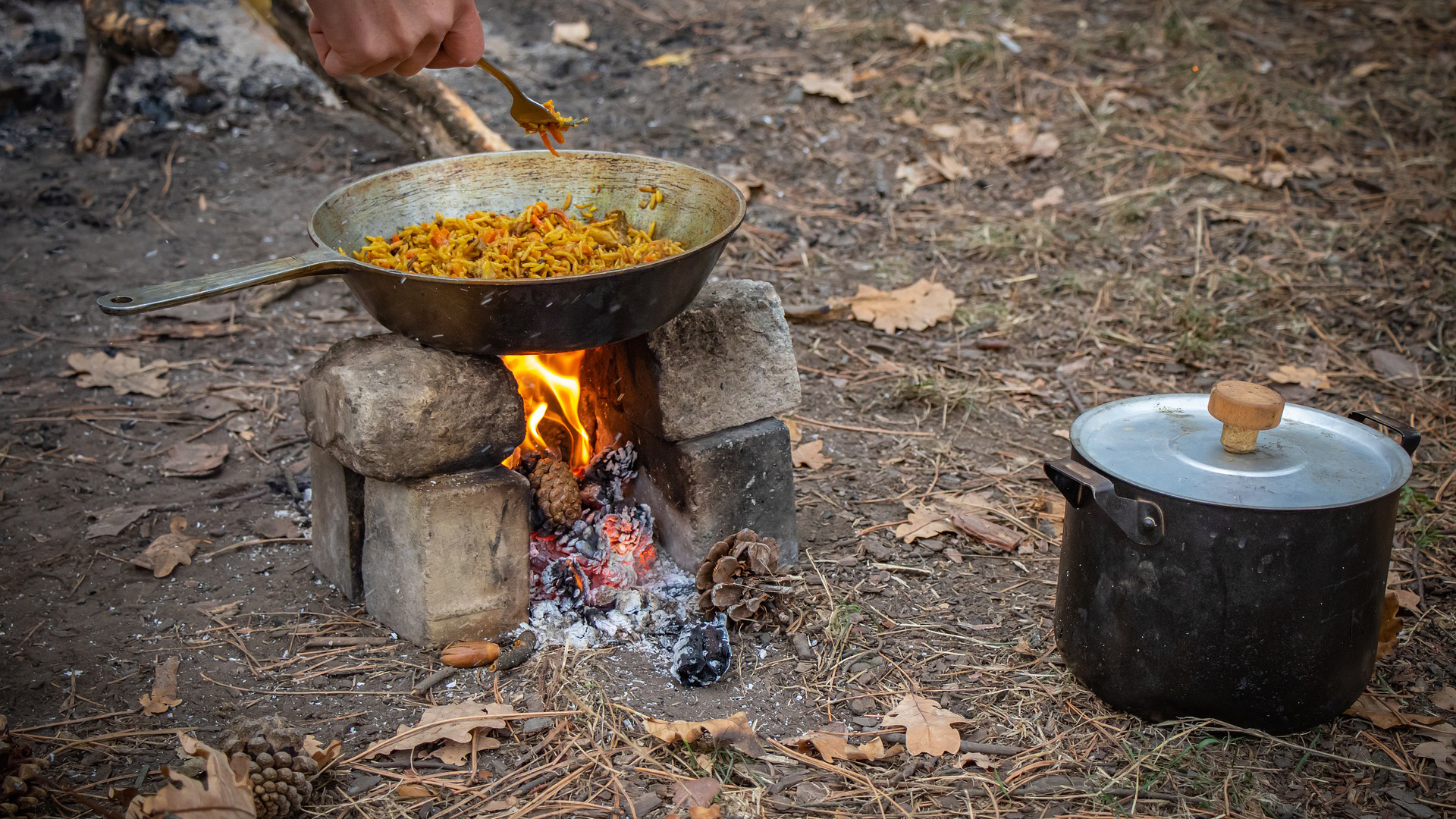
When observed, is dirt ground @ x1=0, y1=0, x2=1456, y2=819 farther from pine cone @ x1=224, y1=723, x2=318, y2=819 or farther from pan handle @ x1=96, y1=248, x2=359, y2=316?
pan handle @ x1=96, y1=248, x2=359, y2=316

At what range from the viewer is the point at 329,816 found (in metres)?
2.53

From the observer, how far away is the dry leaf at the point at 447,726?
273 centimetres

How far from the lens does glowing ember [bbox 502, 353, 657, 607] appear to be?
11.1 feet

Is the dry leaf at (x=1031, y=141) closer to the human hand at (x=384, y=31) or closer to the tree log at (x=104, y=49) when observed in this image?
the human hand at (x=384, y=31)

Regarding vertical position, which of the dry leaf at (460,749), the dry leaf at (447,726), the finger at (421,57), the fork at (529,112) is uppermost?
the finger at (421,57)

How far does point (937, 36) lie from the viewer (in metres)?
7.26

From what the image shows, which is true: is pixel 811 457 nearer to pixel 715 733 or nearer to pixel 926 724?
pixel 926 724

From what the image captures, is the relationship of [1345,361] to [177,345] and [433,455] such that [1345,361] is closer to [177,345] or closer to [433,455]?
[433,455]

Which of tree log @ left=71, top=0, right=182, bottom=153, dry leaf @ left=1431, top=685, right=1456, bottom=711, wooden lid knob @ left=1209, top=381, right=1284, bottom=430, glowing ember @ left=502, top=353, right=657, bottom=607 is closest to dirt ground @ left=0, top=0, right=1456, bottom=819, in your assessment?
dry leaf @ left=1431, top=685, right=1456, bottom=711

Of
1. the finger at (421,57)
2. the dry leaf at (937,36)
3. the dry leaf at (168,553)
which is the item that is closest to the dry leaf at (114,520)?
the dry leaf at (168,553)

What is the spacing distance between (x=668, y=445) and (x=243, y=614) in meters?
1.44

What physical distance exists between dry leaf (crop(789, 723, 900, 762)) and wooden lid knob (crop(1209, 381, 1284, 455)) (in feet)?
3.84

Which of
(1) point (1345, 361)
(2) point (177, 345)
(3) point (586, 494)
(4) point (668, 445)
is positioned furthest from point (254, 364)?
(1) point (1345, 361)

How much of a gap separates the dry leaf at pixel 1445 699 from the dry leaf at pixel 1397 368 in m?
2.04
